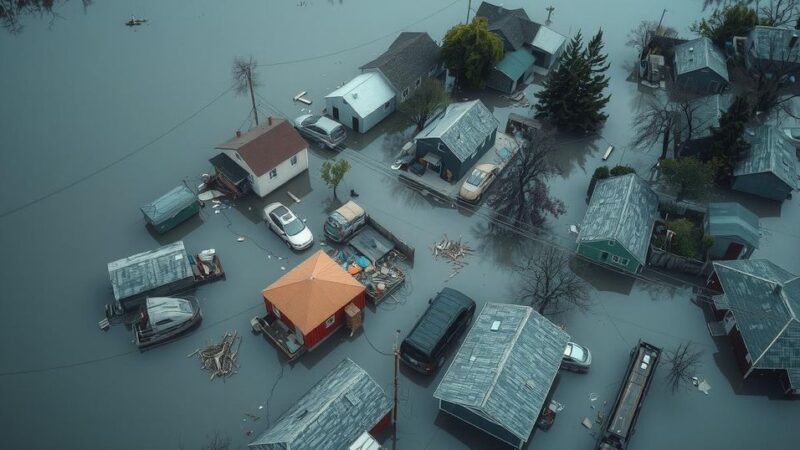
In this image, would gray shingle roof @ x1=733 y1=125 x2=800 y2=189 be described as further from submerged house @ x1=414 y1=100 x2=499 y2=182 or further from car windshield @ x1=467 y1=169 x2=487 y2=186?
car windshield @ x1=467 y1=169 x2=487 y2=186

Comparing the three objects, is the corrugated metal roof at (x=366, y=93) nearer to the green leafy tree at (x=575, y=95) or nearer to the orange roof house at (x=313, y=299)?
the green leafy tree at (x=575, y=95)

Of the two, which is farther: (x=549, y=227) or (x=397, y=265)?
(x=549, y=227)

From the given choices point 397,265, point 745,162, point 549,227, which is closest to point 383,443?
point 397,265

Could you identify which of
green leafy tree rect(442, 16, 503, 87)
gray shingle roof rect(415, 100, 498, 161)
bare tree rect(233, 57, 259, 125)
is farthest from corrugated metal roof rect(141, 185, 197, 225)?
green leafy tree rect(442, 16, 503, 87)

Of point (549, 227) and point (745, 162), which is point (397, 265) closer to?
point (549, 227)

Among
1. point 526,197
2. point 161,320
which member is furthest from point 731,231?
point 161,320

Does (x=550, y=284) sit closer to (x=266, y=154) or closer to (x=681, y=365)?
(x=681, y=365)

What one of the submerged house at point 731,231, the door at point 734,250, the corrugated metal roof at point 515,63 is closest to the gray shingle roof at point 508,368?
the submerged house at point 731,231
